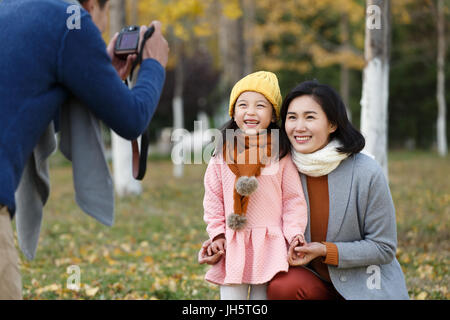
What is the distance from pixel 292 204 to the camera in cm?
245

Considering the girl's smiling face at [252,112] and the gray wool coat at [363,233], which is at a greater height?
the girl's smiling face at [252,112]

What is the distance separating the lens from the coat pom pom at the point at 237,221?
2.38 metres

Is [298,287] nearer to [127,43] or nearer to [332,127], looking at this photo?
[332,127]


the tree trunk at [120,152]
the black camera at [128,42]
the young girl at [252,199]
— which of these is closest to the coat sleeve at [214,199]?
the young girl at [252,199]

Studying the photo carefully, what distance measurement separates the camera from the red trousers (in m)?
2.35

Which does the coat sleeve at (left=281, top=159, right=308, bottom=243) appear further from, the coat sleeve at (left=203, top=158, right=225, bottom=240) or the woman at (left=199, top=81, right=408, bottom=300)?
the coat sleeve at (left=203, top=158, right=225, bottom=240)

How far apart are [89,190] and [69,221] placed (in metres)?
5.42

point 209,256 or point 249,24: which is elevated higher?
point 249,24

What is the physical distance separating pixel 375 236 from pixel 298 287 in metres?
0.43

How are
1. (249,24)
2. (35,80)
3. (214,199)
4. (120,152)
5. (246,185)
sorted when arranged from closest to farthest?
(35,80) → (246,185) → (214,199) → (120,152) → (249,24)

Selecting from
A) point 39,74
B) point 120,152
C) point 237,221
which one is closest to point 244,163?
point 237,221

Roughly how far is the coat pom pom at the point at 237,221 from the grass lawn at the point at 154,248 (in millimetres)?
1591

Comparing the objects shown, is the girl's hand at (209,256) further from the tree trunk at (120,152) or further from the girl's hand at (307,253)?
the tree trunk at (120,152)

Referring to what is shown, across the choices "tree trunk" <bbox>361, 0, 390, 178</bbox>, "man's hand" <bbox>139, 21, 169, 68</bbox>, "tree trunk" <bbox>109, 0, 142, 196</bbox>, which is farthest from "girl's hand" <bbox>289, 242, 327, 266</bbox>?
"tree trunk" <bbox>109, 0, 142, 196</bbox>
